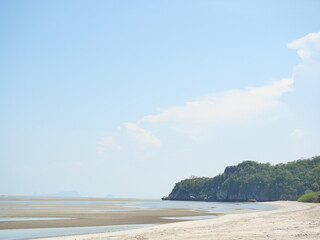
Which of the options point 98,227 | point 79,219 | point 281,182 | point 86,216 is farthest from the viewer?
point 281,182

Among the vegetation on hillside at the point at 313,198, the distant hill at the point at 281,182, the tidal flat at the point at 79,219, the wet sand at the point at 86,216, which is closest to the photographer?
the tidal flat at the point at 79,219

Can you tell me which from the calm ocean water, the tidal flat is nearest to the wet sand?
the tidal flat

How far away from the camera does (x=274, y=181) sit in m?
177

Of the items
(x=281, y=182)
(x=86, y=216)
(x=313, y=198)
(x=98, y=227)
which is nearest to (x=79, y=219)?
(x=86, y=216)

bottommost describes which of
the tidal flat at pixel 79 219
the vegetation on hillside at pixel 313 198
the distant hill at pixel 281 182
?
the tidal flat at pixel 79 219

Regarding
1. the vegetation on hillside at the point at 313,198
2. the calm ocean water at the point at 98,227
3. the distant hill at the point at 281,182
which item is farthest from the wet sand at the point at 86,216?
the distant hill at the point at 281,182

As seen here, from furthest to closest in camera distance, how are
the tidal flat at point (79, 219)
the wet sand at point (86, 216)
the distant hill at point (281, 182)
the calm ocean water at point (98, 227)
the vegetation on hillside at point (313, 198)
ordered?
the distant hill at point (281, 182) → the vegetation on hillside at point (313, 198) → the wet sand at point (86, 216) → the tidal flat at point (79, 219) → the calm ocean water at point (98, 227)

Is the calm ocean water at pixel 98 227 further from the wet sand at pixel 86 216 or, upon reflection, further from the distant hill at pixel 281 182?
the distant hill at pixel 281 182

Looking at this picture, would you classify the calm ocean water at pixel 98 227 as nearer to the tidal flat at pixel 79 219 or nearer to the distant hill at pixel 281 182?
the tidal flat at pixel 79 219

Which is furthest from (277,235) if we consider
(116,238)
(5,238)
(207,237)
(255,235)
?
(5,238)

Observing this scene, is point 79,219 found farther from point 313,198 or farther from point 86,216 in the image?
point 313,198

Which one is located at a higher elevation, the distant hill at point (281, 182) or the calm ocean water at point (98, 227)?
the distant hill at point (281, 182)

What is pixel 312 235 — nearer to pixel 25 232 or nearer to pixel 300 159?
pixel 25 232

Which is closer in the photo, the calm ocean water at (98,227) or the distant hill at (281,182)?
the calm ocean water at (98,227)
